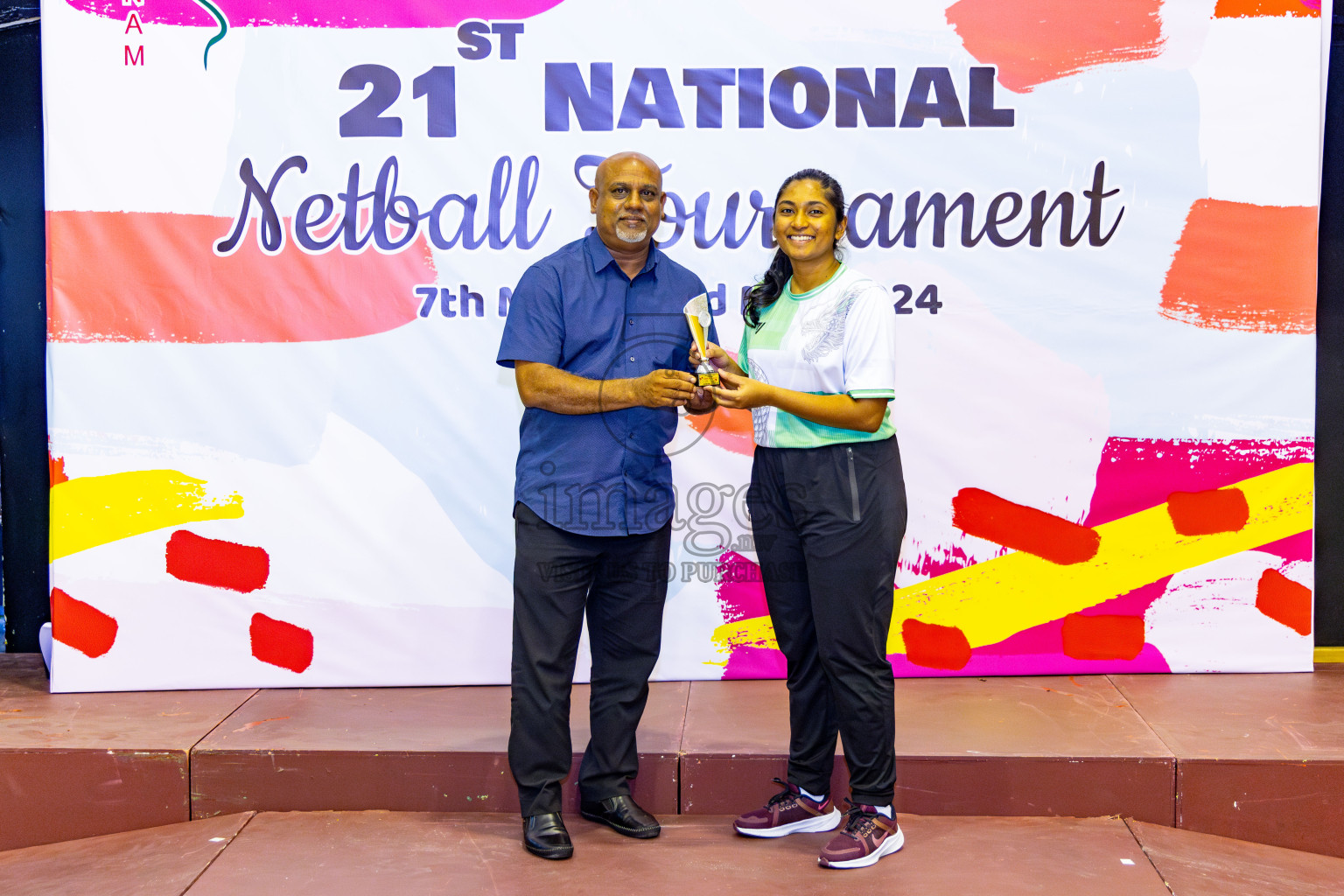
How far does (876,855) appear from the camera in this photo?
249 centimetres

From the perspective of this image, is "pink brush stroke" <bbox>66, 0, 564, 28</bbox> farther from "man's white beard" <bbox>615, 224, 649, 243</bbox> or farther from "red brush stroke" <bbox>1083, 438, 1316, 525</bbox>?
"red brush stroke" <bbox>1083, 438, 1316, 525</bbox>

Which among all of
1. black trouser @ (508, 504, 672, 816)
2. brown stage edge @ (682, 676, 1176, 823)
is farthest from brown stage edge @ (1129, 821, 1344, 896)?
black trouser @ (508, 504, 672, 816)

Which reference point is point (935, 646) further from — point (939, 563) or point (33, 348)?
point (33, 348)

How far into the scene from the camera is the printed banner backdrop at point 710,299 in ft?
11.0

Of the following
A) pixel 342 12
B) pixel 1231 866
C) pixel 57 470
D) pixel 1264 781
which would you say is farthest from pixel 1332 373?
pixel 57 470

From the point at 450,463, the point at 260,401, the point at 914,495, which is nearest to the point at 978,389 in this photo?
the point at 914,495

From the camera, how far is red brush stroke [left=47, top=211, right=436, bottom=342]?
3.34 meters

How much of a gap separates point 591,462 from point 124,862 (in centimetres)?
147

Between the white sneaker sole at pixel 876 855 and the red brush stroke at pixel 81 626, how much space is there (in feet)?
7.47

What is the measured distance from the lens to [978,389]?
11.2ft

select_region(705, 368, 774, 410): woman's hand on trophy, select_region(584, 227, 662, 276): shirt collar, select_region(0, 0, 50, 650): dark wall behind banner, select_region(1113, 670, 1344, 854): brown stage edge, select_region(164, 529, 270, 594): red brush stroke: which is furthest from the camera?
select_region(0, 0, 50, 650): dark wall behind banner

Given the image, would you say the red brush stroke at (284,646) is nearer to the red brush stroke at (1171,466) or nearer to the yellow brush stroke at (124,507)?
the yellow brush stroke at (124,507)

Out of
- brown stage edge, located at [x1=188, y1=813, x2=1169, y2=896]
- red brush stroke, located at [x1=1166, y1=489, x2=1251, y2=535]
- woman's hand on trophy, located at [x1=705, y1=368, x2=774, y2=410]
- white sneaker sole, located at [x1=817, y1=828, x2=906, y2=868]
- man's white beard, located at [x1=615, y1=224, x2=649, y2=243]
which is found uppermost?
man's white beard, located at [x1=615, y1=224, x2=649, y2=243]

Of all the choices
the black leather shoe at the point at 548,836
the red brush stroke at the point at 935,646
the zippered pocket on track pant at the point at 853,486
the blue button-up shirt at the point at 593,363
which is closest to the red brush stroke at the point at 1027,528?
the red brush stroke at the point at 935,646
